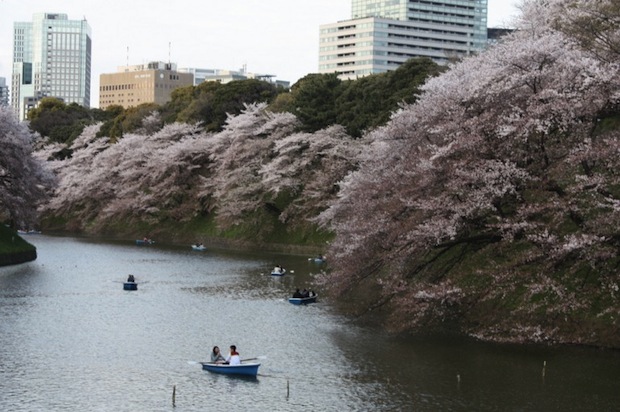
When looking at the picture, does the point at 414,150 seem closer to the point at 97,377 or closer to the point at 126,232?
the point at 97,377

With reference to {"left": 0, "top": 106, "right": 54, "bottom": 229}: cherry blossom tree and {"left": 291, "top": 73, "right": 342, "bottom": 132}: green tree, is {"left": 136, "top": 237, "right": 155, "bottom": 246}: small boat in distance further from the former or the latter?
{"left": 0, "top": 106, "right": 54, "bottom": 229}: cherry blossom tree

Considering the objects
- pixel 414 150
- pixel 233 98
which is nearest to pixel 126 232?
pixel 233 98

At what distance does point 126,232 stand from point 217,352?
208 feet

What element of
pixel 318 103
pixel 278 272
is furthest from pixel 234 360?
pixel 318 103

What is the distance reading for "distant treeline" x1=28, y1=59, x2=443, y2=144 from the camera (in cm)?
7031

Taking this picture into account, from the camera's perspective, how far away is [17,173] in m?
59.3

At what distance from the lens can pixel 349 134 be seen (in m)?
72.4

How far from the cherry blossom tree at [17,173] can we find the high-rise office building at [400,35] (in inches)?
4918

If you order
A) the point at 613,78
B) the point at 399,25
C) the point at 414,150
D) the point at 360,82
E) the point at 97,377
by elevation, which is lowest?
the point at 97,377

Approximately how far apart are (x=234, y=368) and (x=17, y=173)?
36609 millimetres

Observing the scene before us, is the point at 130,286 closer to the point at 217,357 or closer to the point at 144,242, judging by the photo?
the point at 217,357

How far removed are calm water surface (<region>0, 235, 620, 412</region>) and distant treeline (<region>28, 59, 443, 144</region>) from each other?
2256cm

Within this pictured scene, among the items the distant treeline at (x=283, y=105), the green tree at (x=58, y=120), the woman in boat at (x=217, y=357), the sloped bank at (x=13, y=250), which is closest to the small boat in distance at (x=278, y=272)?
the distant treeline at (x=283, y=105)

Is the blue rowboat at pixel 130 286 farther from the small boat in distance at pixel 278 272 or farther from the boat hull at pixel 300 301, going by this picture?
the small boat in distance at pixel 278 272
